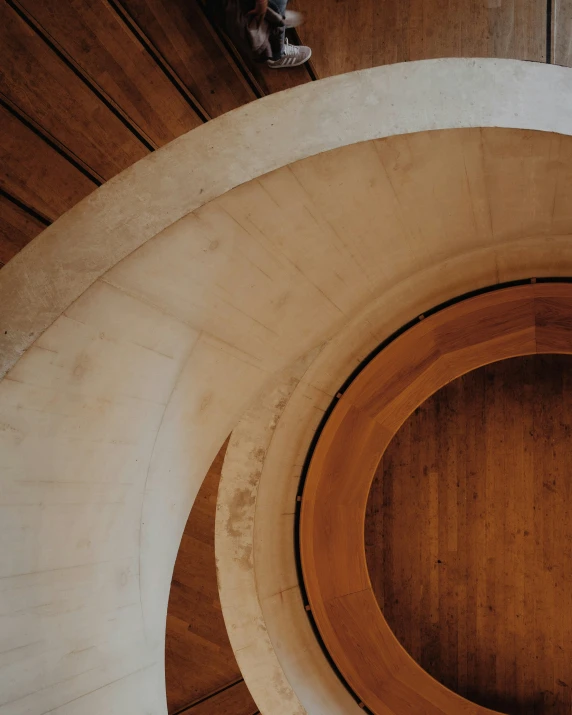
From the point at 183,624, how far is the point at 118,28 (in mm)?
4797

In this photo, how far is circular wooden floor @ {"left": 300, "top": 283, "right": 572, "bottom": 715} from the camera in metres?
5.30

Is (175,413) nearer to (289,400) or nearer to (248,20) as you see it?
(289,400)

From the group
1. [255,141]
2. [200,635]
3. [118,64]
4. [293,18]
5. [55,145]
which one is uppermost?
[293,18]

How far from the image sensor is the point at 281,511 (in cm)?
548

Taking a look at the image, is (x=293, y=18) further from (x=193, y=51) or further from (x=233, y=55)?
(x=193, y=51)

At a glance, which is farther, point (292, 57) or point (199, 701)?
point (199, 701)

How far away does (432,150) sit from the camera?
3.46 m

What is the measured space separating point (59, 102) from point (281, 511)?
12.0 feet

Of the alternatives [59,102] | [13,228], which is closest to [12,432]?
[13,228]

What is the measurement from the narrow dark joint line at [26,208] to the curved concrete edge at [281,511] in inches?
81.6

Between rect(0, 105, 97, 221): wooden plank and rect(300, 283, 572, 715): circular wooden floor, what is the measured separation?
2788 millimetres

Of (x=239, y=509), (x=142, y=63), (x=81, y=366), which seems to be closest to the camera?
(x=81, y=366)

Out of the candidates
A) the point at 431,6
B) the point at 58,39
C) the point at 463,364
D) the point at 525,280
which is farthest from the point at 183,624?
the point at 431,6

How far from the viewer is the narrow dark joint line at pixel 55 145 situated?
3.38 m
